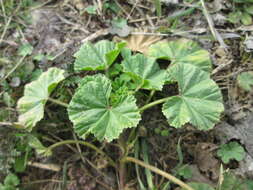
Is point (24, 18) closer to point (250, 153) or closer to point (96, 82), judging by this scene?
point (96, 82)

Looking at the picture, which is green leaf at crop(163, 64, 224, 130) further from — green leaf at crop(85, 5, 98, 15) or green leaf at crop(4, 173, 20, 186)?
green leaf at crop(4, 173, 20, 186)

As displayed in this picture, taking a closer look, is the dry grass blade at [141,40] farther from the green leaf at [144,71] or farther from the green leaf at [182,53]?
the green leaf at [144,71]

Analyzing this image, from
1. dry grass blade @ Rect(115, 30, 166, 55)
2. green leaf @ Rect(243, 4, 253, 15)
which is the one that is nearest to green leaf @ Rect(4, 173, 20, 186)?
dry grass blade @ Rect(115, 30, 166, 55)

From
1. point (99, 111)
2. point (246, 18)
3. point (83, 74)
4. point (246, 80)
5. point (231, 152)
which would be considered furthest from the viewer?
point (246, 18)

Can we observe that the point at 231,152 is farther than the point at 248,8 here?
No

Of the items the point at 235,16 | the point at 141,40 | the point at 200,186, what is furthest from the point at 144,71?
the point at 235,16

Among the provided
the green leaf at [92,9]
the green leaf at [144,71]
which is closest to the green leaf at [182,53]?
the green leaf at [144,71]

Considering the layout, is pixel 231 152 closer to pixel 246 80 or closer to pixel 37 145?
pixel 246 80
